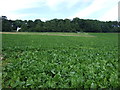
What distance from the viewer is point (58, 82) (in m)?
3.95

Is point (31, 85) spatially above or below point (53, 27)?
below

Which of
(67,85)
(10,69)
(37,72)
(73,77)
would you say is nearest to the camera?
(67,85)

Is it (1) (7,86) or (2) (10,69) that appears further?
(2) (10,69)

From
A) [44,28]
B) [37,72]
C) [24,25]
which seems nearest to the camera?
[37,72]

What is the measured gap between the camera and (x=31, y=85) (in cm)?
379

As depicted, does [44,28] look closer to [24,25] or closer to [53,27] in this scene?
[53,27]

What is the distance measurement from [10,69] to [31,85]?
1.66 m

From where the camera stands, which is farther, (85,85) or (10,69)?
(10,69)

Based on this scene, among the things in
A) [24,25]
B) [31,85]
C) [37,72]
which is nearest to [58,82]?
[31,85]

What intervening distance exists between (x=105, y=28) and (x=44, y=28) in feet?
111

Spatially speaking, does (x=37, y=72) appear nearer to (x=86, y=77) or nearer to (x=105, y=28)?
(x=86, y=77)

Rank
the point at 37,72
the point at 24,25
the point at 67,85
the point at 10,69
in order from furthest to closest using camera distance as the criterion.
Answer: the point at 24,25 → the point at 10,69 → the point at 37,72 → the point at 67,85

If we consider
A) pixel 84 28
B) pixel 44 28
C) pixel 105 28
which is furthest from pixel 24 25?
pixel 105 28

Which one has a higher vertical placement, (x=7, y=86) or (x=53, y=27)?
(x=53, y=27)
